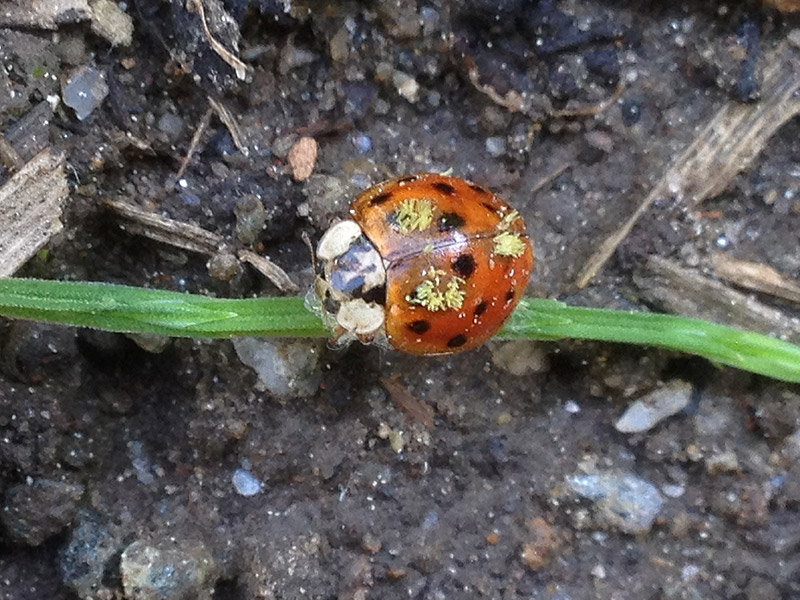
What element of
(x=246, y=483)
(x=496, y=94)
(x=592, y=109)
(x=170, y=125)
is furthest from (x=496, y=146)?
(x=246, y=483)

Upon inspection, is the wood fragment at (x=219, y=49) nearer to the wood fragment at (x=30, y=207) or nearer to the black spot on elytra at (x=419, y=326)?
the wood fragment at (x=30, y=207)

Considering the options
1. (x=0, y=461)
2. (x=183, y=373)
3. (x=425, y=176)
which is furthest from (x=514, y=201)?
(x=0, y=461)

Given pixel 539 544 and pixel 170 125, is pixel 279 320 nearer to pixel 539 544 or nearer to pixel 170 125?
pixel 170 125

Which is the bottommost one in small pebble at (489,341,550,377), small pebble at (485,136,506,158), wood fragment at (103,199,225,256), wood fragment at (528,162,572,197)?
small pebble at (489,341,550,377)

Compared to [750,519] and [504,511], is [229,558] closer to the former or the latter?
[504,511]

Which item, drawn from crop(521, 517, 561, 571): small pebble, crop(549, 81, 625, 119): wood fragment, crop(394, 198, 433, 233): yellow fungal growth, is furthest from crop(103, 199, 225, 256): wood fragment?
crop(521, 517, 561, 571): small pebble

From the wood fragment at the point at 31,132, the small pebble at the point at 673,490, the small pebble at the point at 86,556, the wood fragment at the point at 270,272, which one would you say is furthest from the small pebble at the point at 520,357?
the wood fragment at the point at 31,132

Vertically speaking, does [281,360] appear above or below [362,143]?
below

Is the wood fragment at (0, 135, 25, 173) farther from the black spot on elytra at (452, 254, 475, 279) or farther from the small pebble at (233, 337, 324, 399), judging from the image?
the black spot on elytra at (452, 254, 475, 279)
